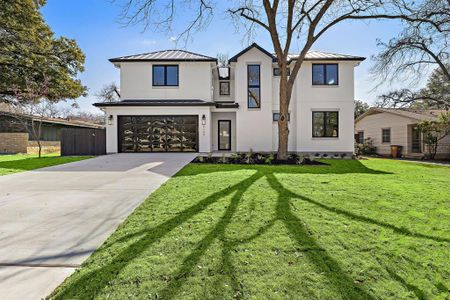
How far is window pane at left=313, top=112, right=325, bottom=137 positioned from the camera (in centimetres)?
1683

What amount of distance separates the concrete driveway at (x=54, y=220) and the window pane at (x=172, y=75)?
10417mm

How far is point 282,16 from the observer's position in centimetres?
1477

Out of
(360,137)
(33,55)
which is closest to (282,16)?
(360,137)

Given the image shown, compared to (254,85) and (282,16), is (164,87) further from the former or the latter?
(282,16)

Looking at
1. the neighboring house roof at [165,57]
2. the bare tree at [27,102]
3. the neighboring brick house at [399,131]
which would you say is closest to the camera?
the neighboring house roof at [165,57]

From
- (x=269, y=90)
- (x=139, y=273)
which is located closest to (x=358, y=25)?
(x=269, y=90)

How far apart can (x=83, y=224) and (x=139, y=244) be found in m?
1.38

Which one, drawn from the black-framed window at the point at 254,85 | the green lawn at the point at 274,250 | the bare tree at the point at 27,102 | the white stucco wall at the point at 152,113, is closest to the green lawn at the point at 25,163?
the white stucco wall at the point at 152,113

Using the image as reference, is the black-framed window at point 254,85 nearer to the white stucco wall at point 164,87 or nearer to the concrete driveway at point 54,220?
the white stucco wall at point 164,87

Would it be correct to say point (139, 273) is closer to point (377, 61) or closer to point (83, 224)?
point (83, 224)

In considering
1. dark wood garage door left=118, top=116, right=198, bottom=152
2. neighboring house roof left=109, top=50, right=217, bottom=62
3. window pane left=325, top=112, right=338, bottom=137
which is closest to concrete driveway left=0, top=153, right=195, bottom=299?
dark wood garage door left=118, top=116, right=198, bottom=152

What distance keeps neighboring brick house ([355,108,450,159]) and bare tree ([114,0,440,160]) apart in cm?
719

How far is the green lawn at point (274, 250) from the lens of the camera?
2.40 metres

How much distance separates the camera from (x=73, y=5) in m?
12.9
